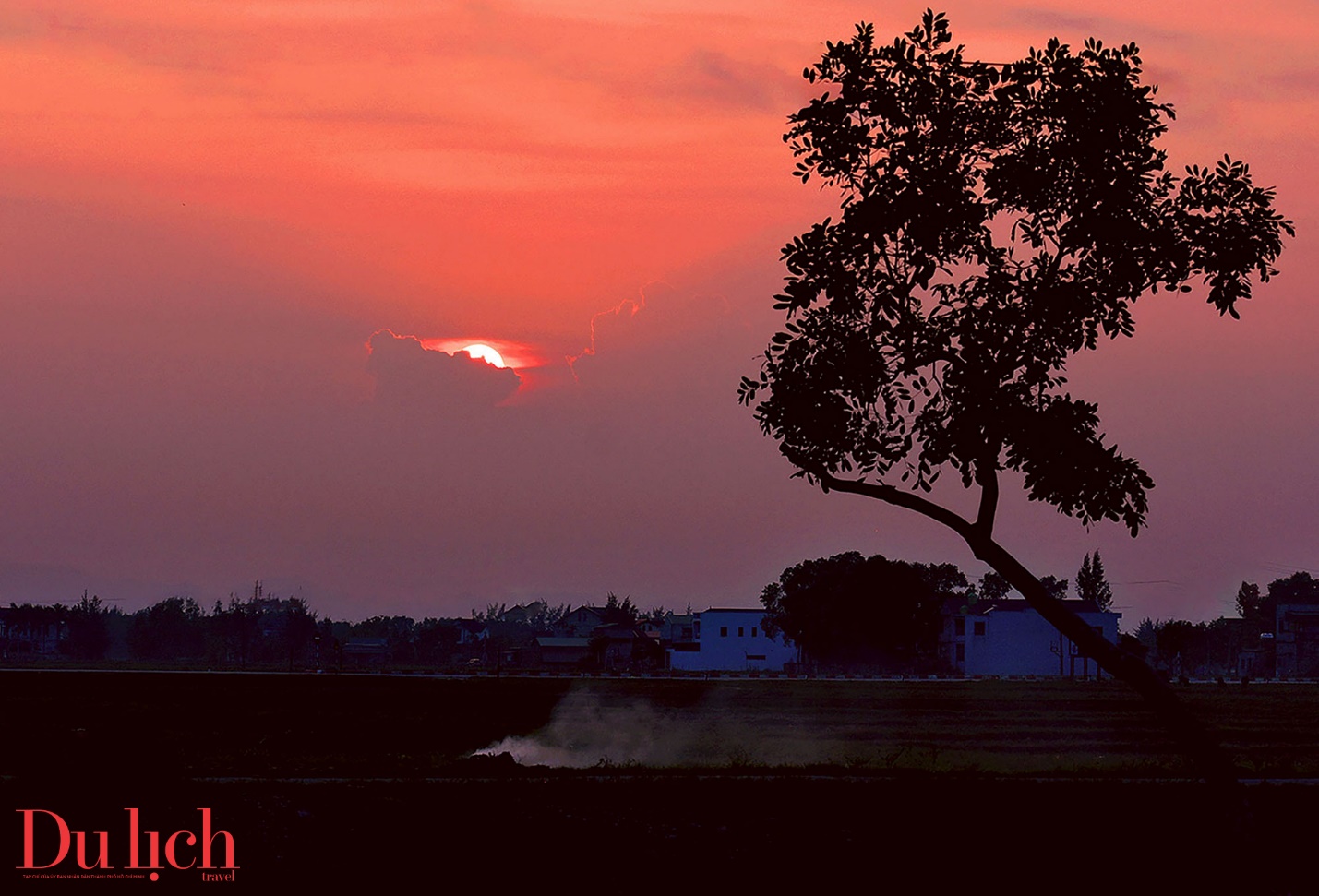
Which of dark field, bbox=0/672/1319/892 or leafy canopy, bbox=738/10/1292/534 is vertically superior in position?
leafy canopy, bbox=738/10/1292/534

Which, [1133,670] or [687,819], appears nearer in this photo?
[1133,670]

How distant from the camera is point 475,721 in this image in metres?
80.4

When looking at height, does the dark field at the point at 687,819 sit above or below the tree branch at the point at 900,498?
below

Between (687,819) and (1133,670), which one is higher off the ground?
(1133,670)

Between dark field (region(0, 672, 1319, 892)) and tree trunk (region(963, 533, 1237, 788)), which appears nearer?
dark field (region(0, 672, 1319, 892))

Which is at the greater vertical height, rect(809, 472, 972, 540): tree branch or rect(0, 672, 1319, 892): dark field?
rect(809, 472, 972, 540): tree branch

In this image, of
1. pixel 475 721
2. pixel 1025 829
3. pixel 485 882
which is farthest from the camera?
pixel 475 721

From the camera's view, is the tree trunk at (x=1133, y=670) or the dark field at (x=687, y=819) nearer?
the dark field at (x=687, y=819)

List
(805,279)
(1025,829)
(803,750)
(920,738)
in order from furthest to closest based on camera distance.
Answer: (920,738) < (803,750) < (1025,829) < (805,279)

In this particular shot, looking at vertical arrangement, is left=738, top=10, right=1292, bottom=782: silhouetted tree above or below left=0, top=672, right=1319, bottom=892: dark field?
above

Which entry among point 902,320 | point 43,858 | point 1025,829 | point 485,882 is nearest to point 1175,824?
point 1025,829

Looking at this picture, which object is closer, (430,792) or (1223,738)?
(430,792)

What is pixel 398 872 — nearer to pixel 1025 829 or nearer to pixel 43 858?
pixel 43 858

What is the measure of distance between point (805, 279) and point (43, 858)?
14.5m
